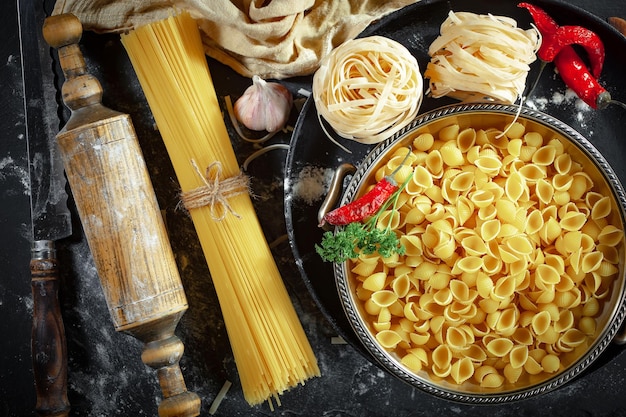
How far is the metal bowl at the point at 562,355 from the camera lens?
1.77 meters

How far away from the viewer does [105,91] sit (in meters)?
2.20

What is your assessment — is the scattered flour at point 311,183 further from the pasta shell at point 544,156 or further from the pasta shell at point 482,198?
the pasta shell at point 544,156

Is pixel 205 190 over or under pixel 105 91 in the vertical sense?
under

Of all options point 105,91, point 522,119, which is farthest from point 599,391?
point 105,91

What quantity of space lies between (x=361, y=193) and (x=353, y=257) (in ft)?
0.65

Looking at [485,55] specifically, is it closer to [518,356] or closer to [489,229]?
[489,229]

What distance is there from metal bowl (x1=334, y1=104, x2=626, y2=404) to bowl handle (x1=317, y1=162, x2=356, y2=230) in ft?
0.19

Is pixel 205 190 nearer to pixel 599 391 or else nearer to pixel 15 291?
pixel 15 291

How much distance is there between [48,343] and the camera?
2.08 meters

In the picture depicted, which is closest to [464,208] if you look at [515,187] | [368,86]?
[515,187]

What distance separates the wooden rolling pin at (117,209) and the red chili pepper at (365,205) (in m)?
0.60

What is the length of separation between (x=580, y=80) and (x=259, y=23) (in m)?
1.04

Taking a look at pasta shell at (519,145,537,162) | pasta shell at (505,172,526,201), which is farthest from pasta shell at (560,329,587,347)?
pasta shell at (519,145,537,162)

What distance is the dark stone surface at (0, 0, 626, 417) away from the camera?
2174mm
